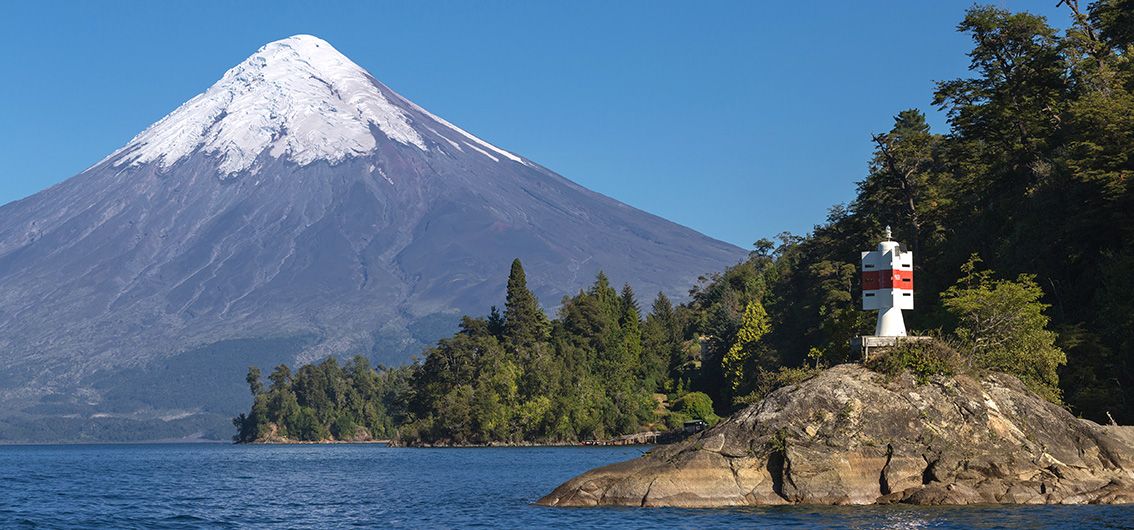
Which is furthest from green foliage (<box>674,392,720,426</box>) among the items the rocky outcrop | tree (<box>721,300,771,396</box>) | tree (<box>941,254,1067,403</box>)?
the rocky outcrop

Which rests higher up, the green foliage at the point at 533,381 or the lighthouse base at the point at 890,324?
the green foliage at the point at 533,381

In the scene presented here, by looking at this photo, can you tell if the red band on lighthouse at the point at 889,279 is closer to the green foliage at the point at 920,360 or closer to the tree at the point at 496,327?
the green foliage at the point at 920,360

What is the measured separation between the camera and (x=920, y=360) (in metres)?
48.2

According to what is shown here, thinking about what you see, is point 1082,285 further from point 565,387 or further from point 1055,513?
point 565,387

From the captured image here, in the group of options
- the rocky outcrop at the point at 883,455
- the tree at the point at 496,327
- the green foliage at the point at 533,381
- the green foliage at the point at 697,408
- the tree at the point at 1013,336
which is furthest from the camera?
the tree at the point at 496,327

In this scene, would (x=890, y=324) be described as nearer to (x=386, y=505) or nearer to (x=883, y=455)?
(x=883, y=455)

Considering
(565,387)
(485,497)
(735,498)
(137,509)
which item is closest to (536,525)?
(735,498)

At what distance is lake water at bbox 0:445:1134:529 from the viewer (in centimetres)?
4191

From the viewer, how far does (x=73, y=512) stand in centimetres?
5600

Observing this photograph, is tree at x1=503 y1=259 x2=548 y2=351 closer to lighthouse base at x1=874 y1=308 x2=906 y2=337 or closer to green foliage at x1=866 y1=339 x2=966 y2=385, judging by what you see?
lighthouse base at x1=874 y1=308 x2=906 y2=337

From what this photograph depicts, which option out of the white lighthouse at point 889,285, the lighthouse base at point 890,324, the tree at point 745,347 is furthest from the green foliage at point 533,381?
the lighthouse base at point 890,324

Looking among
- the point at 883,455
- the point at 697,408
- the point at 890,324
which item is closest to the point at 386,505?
the point at 883,455

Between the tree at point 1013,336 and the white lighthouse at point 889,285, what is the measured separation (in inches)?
122

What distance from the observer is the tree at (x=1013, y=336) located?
54.4 metres
